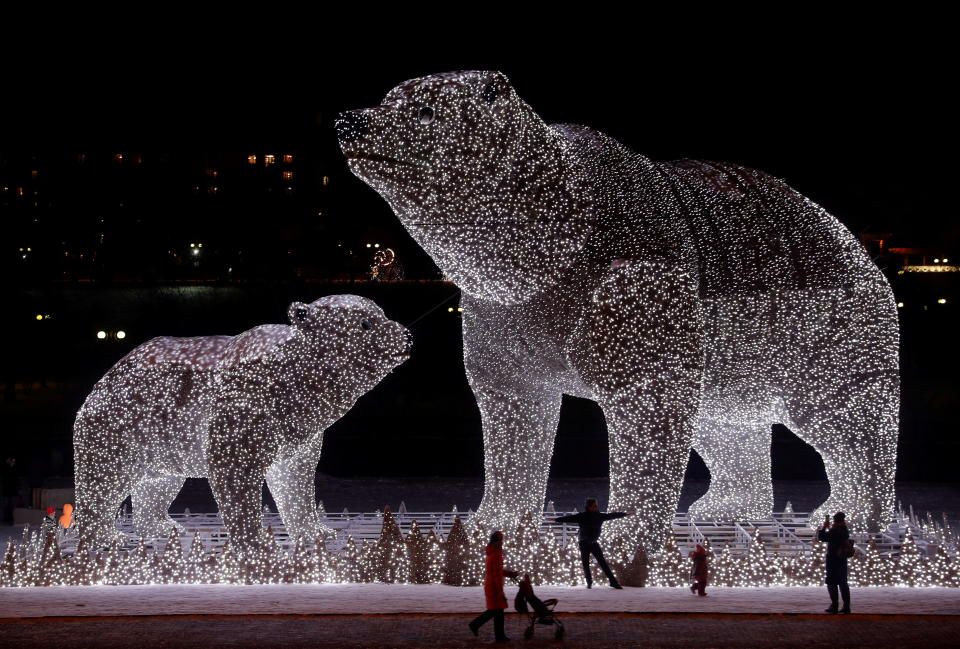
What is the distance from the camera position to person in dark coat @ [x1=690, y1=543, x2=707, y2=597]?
22.5ft

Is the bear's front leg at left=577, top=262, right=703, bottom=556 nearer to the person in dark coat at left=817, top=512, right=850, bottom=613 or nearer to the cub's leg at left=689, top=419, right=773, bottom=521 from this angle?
the person in dark coat at left=817, top=512, right=850, bottom=613

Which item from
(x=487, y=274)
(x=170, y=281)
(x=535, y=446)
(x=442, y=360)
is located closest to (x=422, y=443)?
(x=442, y=360)

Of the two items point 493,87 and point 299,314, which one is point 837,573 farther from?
point 299,314

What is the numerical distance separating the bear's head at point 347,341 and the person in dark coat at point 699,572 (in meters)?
2.55

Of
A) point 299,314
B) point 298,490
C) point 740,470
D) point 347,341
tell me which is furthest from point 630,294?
point 298,490

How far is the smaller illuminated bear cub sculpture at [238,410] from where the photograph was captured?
754 cm

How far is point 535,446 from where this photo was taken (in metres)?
8.20

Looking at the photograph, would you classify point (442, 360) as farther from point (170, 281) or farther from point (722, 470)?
point (722, 470)

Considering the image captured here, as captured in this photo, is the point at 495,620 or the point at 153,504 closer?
the point at 495,620

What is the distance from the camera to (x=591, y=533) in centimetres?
692

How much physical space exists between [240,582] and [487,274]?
9.09ft

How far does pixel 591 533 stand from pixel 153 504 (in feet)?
12.5

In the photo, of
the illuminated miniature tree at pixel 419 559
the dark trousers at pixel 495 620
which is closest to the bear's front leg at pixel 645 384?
the illuminated miniature tree at pixel 419 559

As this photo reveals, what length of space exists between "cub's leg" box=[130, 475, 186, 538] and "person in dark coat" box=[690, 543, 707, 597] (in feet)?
13.6
